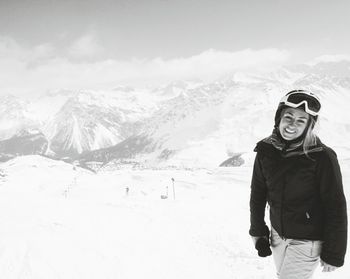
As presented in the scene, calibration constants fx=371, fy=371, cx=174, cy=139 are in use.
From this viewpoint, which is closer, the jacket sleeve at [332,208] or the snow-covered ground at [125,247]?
the jacket sleeve at [332,208]

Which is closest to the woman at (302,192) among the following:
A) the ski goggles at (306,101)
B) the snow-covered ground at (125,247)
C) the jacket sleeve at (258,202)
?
the ski goggles at (306,101)

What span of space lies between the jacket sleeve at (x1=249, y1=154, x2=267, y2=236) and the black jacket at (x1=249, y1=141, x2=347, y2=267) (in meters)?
0.20

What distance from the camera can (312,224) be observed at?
4684mm

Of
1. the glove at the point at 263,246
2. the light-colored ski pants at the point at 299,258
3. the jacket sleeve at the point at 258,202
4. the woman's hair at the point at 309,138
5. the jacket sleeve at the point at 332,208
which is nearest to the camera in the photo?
the jacket sleeve at the point at 332,208

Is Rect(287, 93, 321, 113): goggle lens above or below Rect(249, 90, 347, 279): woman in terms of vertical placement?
above

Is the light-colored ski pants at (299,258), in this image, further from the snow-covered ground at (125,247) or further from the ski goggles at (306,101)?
the snow-covered ground at (125,247)

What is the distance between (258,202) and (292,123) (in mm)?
1254

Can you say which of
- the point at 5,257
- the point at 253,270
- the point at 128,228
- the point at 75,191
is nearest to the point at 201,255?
the point at 253,270

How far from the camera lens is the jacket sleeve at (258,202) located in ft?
17.3

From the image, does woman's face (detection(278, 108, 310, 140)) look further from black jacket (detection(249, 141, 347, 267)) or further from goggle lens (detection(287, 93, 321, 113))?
black jacket (detection(249, 141, 347, 267))

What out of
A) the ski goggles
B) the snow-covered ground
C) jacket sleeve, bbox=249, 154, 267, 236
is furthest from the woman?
the snow-covered ground

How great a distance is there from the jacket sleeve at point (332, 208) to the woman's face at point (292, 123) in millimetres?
454

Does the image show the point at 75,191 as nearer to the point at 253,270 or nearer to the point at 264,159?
the point at 253,270

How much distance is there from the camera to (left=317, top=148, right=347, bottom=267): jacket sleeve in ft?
14.8
